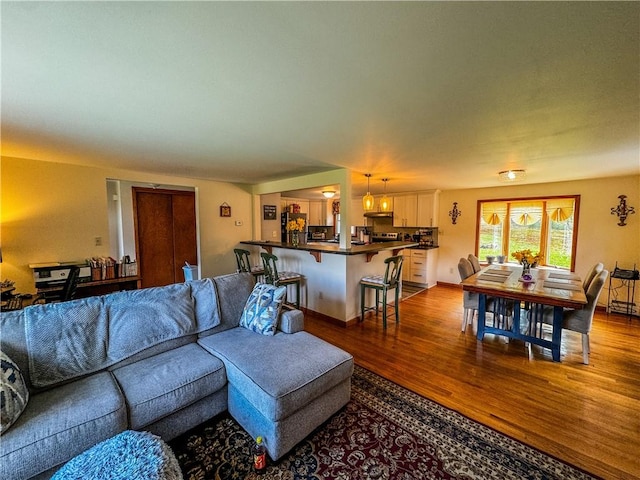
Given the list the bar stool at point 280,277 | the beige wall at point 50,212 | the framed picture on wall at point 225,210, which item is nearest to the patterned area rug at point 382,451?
the bar stool at point 280,277

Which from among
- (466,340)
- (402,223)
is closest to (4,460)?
(466,340)

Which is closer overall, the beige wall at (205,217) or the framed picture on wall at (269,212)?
the beige wall at (205,217)

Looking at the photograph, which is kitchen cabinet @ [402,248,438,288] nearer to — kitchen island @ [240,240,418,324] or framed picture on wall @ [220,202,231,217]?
kitchen island @ [240,240,418,324]

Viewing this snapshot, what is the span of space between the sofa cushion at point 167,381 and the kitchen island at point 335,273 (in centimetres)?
212

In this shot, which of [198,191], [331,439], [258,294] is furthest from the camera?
[198,191]

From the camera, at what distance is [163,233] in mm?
5027

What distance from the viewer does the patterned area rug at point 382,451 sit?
152cm

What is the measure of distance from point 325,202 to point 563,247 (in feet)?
18.2

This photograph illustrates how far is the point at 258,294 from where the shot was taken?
2.41 meters

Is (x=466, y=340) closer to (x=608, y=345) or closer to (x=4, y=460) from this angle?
(x=608, y=345)

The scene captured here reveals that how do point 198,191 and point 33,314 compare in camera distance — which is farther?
point 198,191

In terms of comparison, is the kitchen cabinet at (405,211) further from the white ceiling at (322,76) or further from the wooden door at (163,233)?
the wooden door at (163,233)

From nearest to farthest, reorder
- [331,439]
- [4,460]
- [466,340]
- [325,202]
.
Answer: [4,460], [331,439], [466,340], [325,202]

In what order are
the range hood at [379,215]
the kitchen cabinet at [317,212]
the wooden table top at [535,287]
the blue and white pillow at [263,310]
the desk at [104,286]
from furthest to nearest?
the kitchen cabinet at [317,212] < the range hood at [379,215] < the desk at [104,286] < the wooden table top at [535,287] < the blue and white pillow at [263,310]
